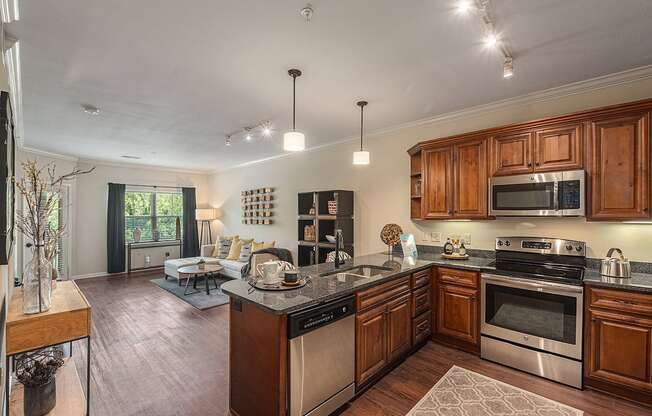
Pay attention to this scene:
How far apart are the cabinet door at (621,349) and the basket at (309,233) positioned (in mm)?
3623

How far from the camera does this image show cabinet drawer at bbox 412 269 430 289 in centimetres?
302

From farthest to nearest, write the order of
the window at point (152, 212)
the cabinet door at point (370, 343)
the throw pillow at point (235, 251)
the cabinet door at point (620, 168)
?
1. the window at point (152, 212)
2. the throw pillow at point (235, 251)
3. the cabinet door at point (620, 168)
4. the cabinet door at point (370, 343)

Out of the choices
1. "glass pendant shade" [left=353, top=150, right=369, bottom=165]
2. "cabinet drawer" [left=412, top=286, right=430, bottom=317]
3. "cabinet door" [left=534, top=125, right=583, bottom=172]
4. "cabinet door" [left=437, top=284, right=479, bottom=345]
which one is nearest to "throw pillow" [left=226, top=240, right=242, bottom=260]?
"glass pendant shade" [left=353, top=150, right=369, bottom=165]

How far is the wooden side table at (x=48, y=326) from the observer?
5.40ft

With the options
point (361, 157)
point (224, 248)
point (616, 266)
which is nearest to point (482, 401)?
→ point (616, 266)

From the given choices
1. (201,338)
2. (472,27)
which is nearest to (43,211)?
(201,338)

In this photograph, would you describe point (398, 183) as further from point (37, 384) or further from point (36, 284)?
point (37, 384)

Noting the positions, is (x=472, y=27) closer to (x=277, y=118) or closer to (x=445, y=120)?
(x=445, y=120)

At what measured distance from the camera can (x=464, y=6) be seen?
1.76m

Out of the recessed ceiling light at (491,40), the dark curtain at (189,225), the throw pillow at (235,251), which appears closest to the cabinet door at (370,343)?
the recessed ceiling light at (491,40)

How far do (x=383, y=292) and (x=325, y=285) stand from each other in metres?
0.59

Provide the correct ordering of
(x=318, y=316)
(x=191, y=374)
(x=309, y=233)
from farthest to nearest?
(x=309, y=233), (x=191, y=374), (x=318, y=316)

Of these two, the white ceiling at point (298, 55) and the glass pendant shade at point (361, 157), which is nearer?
the white ceiling at point (298, 55)

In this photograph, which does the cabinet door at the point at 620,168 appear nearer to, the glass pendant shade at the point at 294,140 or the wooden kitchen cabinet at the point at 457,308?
the wooden kitchen cabinet at the point at 457,308
